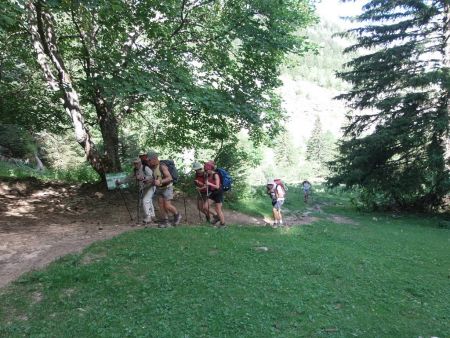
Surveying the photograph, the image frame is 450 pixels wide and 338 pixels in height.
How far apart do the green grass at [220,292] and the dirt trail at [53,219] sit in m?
0.90

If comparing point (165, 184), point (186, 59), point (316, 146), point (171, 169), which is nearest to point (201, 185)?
point (171, 169)

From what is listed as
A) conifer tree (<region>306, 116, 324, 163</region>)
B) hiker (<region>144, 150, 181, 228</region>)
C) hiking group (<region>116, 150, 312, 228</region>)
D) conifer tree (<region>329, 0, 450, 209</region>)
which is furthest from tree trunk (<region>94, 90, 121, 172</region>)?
conifer tree (<region>306, 116, 324, 163</region>)

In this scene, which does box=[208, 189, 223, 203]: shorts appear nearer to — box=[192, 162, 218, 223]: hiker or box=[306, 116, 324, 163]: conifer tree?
box=[192, 162, 218, 223]: hiker

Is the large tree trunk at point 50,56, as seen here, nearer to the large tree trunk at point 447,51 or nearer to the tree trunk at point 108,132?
the tree trunk at point 108,132

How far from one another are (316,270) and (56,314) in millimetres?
4638

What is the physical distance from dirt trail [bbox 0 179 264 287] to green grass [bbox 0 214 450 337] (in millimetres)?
902

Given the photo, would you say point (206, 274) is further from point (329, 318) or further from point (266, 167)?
point (266, 167)

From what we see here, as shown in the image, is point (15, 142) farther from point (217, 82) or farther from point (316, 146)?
point (316, 146)

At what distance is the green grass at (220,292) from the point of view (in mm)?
4969

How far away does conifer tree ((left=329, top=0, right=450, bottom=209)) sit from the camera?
60.3ft

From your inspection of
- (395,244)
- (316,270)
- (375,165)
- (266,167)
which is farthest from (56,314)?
(266,167)

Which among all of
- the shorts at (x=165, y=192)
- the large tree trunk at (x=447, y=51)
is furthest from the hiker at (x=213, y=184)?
the large tree trunk at (x=447, y=51)

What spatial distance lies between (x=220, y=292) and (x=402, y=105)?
17.1m

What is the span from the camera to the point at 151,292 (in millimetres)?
5734
